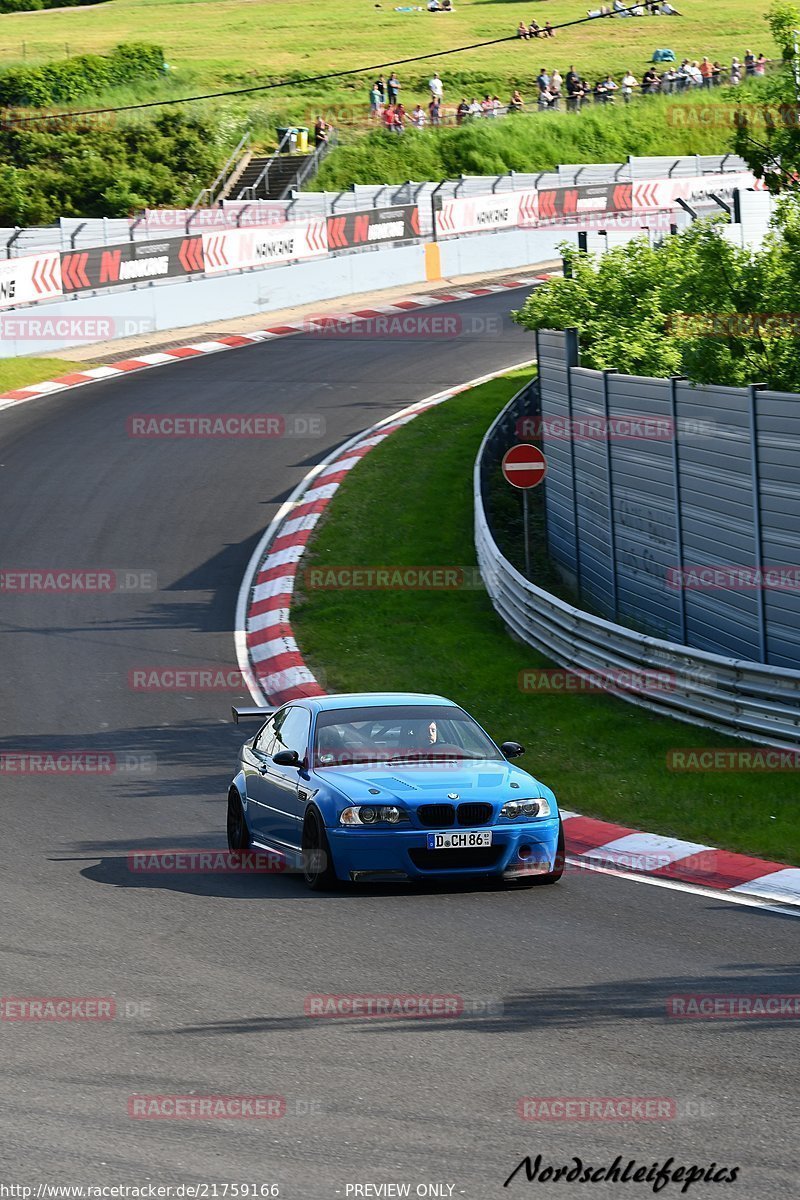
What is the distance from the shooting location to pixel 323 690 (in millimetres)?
18359

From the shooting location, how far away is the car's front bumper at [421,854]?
1094 centimetres

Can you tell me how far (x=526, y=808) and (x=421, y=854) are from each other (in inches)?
30.6

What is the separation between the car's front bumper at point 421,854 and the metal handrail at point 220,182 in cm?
4866

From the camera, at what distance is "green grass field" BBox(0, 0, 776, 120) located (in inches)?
→ 3159

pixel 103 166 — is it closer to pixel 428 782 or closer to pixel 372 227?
pixel 372 227

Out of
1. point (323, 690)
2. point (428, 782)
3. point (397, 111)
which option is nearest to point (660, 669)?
point (323, 690)

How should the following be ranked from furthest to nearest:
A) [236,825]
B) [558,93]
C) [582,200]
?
1. [558,93]
2. [582,200]
3. [236,825]

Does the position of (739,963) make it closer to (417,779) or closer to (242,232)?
(417,779)

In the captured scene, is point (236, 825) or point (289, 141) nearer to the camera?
point (236, 825)

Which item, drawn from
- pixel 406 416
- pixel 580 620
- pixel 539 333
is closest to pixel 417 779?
pixel 580 620

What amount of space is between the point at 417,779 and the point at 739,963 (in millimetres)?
2801

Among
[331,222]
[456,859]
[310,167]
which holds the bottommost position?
[456,859]

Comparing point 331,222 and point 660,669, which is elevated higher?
point 331,222

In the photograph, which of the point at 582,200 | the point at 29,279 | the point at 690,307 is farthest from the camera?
the point at 582,200
